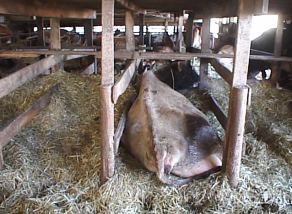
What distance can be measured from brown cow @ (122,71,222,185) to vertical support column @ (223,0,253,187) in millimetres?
198

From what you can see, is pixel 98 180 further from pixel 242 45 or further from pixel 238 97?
pixel 242 45

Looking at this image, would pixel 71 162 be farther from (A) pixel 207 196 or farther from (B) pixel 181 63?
(B) pixel 181 63

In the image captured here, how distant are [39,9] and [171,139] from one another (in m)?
2.41

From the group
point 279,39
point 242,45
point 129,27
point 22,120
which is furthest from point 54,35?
point 279,39

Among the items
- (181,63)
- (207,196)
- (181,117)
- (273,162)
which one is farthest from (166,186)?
(181,63)

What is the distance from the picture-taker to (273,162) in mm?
2943

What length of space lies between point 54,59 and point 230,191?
115 inches

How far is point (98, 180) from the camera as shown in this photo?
2.60m

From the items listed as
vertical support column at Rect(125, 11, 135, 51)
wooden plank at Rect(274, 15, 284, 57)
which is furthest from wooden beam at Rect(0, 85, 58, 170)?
wooden plank at Rect(274, 15, 284, 57)

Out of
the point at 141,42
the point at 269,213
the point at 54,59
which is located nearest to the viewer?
the point at 269,213

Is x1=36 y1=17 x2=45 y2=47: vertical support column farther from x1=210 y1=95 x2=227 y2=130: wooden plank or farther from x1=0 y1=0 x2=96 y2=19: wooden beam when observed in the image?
x1=210 y1=95 x2=227 y2=130: wooden plank

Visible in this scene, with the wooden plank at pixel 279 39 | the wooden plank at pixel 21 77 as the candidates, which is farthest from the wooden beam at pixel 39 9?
the wooden plank at pixel 279 39

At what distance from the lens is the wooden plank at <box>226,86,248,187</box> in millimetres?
2472

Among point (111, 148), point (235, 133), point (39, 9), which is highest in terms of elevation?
point (39, 9)
